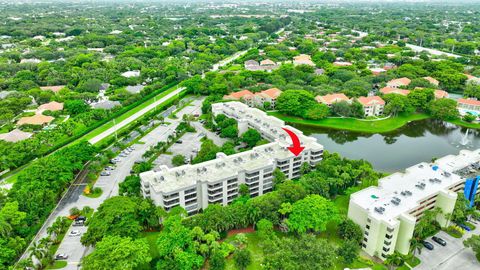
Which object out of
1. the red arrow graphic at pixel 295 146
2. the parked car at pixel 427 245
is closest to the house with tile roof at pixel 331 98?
the red arrow graphic at pixel 295 146

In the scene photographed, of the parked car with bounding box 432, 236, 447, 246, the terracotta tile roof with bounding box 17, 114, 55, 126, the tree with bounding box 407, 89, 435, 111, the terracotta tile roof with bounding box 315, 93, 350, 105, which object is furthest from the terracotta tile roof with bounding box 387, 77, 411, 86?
the terracotta tile roof with bounding box 17, 114, 55, 126

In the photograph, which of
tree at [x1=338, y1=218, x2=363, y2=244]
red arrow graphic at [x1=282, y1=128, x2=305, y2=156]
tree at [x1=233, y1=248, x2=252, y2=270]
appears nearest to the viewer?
tree at [x1=233, y1=248, x2=252, y2=270]

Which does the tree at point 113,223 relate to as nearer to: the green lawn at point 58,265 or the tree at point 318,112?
the green lawn at point 58,265

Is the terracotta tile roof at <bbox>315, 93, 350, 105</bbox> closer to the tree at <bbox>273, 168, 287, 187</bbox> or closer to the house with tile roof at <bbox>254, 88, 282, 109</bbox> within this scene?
the house with tile roof at <bbox>254, 88, 282, 109</bbox>

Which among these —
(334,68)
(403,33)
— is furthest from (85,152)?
(403,33)

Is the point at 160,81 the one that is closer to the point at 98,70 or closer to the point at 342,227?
the point at 98,70
